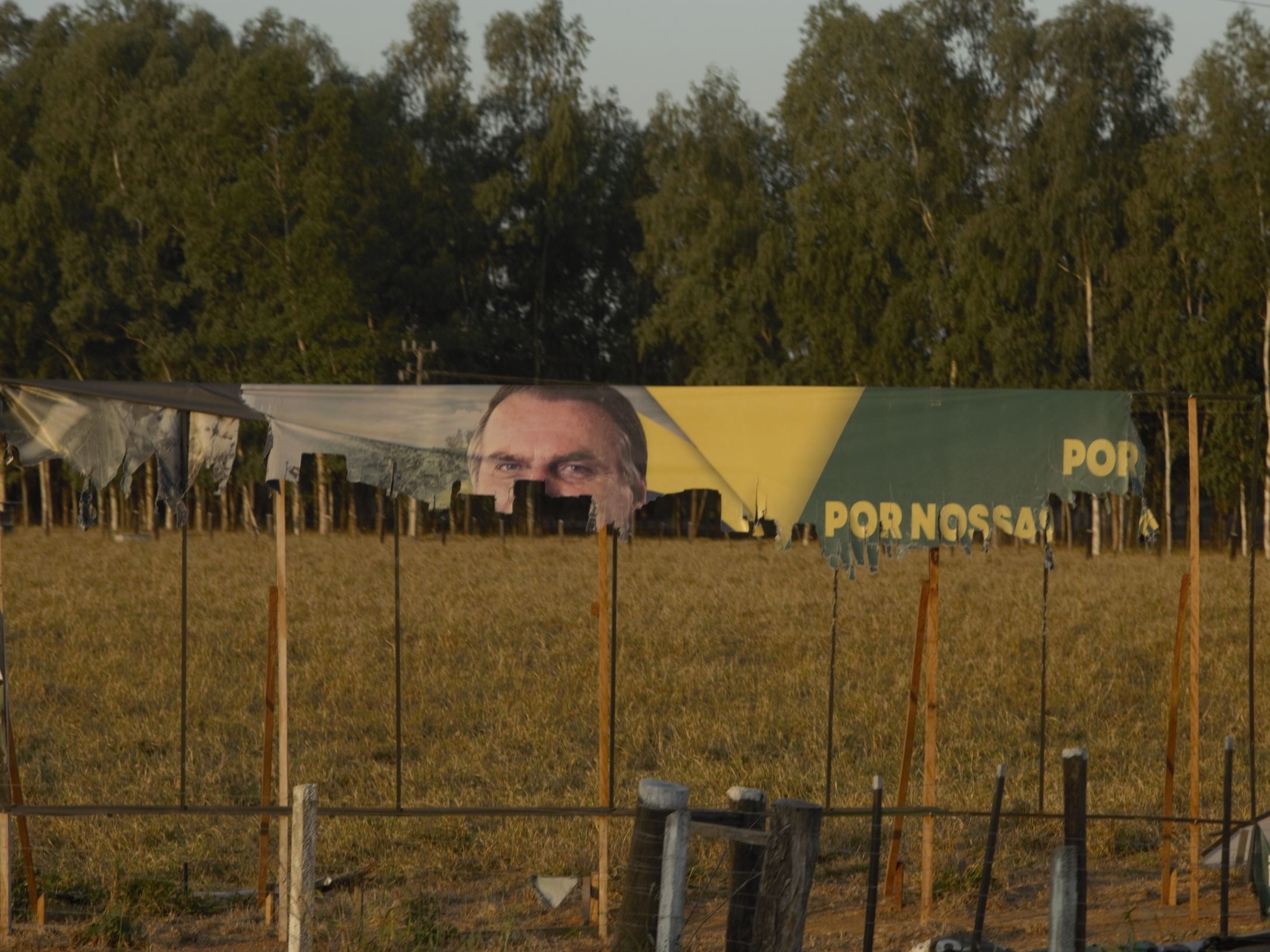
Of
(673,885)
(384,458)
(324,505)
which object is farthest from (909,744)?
(324,505)

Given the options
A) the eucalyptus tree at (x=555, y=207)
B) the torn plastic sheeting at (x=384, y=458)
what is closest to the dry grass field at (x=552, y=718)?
the torn plastic sheeting at (x=384, y=458)

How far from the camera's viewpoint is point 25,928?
6504mm

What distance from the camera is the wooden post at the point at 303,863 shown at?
5.12 meters

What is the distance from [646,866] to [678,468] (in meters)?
1.69

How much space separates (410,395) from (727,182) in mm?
Result: 33120

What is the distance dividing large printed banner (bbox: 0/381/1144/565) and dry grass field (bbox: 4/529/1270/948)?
1.88 meters

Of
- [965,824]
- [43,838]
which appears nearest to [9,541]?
[43,838]

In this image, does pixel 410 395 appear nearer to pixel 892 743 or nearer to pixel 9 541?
pixel 892 743

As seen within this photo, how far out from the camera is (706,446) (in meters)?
6.32

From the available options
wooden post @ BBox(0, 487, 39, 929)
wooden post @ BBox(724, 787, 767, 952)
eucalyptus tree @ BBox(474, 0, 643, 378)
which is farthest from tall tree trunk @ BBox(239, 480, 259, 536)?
wooden post @ BBox(724, 787, 767, 952)

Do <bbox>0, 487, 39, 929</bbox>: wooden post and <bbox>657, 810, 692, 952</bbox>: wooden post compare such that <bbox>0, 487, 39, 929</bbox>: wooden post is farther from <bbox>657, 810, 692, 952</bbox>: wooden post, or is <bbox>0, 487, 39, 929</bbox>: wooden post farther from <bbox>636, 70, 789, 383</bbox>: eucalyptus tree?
<bbox>636, 70, 789, 383</bbox>: eucalyptus tree

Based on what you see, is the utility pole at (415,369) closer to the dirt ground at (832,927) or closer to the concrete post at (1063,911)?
the dirt ground at (832,927)

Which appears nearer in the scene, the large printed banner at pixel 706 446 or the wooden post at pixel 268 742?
the large printed banner at pixel 706 446

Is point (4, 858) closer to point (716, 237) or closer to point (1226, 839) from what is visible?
point (1226, 839)
